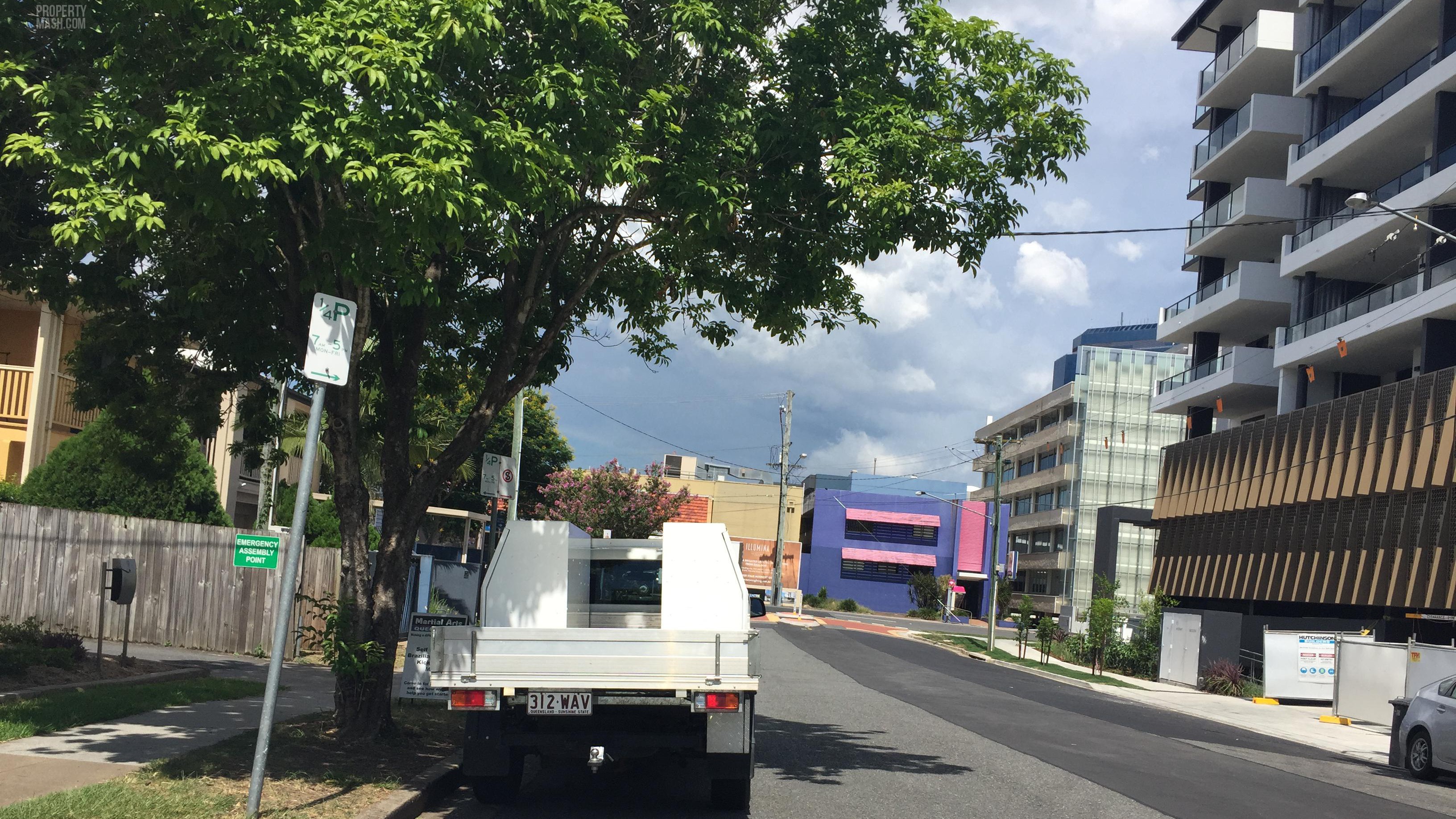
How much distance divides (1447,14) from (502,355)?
1191 inches

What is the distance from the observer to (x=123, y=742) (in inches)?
359

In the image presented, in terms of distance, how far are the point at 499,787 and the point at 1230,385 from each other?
38.1m

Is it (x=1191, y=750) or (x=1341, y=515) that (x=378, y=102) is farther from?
(x=1341, y=515)

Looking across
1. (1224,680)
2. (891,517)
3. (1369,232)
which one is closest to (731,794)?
(1224,680)

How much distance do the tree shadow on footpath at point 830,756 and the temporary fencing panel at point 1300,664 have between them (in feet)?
52.9

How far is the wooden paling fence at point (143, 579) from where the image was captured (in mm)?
16797

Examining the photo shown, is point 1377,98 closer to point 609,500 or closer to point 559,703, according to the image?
point 609,500

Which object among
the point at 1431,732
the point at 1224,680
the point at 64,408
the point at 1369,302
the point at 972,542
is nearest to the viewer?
the point at 1431,732

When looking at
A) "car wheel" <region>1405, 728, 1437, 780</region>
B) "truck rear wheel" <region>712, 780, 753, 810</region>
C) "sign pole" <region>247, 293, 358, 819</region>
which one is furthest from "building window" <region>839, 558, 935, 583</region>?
"sign pole" <region>247, 293, 358, 819</region>

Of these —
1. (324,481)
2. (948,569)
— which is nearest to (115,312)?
(324,481)

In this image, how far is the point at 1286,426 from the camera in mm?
36125

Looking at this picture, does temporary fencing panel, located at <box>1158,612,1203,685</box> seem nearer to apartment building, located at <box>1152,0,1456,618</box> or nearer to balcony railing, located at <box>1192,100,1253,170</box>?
apartment building, located at <box>1152,0,1456,618</box>

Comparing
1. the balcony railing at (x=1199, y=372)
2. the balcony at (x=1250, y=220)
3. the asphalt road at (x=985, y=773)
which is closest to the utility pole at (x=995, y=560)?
the balcony railing at (x=1199, y=372)

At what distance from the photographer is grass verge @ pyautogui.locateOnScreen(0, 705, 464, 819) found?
22.7 feet
